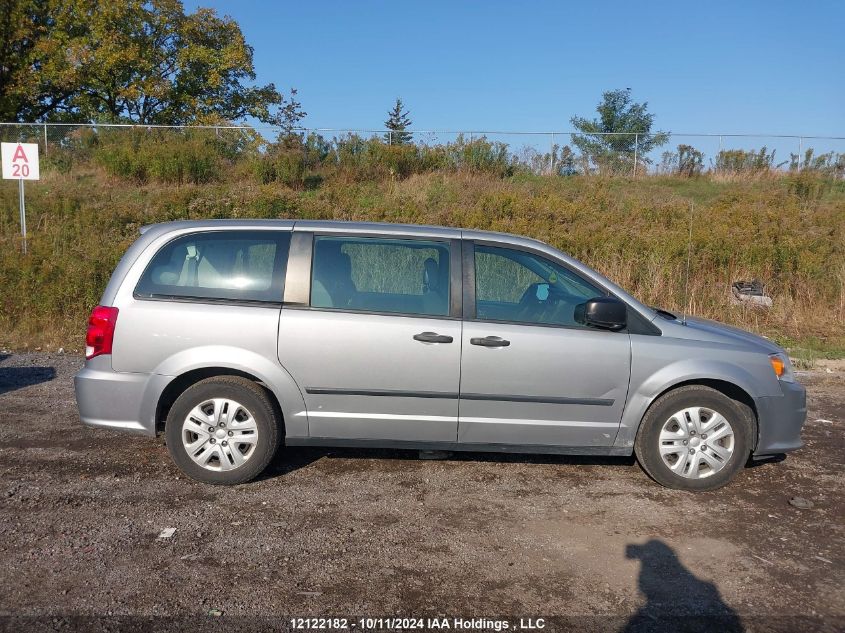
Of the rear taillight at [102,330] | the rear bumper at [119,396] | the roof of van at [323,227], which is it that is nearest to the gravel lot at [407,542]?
the rear bumper at [119,396]

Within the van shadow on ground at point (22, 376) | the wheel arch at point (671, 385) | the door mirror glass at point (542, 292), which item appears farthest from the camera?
the van shadow on ground at point (22, 376)

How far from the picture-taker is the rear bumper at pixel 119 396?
5.05 meters

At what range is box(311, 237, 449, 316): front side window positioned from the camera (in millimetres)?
5160

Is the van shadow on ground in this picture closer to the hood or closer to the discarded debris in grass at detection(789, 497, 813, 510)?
the hood

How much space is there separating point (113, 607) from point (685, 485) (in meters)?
3.75

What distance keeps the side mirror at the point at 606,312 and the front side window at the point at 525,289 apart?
16cm

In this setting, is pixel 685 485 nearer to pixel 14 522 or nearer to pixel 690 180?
pixel 14 522

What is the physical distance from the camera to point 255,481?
521cm

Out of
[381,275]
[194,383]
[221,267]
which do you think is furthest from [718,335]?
[194,383]

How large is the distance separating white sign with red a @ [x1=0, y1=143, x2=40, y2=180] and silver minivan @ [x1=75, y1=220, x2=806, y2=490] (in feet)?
32.2

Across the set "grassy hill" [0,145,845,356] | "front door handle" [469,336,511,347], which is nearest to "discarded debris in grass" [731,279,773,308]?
"grassy hill" [0,145,845,356]

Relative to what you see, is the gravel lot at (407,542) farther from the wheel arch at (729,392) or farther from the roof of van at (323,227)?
the roof of van at (323,227)

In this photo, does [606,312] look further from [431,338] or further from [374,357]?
[374,357]

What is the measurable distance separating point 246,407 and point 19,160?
35.5 ft
